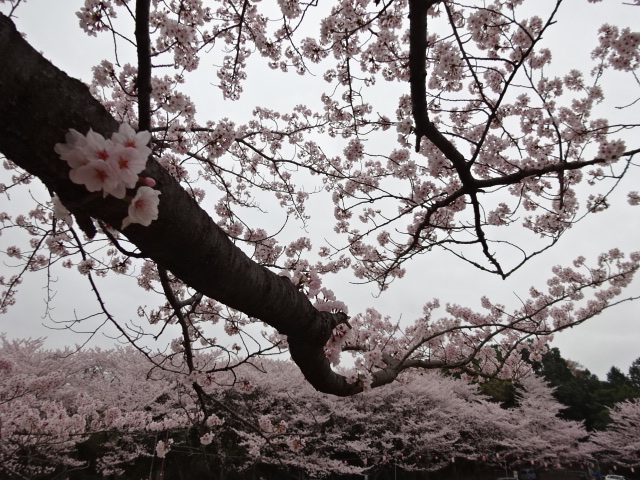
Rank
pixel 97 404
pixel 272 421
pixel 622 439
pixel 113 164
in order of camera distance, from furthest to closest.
A: pixel 622 439 → pixel 272 421 → pixel 97 404 → pixel 113 164

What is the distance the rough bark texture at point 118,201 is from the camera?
0.67 meters

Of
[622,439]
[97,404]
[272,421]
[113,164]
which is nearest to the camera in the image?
[113,164]

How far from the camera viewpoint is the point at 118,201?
2.70 feet

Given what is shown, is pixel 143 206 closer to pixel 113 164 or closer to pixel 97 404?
pixel 113 164

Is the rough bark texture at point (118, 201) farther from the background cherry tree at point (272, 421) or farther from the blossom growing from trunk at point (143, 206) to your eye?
the background cherry tree at point (272, 421)

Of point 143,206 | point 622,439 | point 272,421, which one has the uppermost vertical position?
point 143,206

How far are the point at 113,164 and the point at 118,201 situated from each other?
13 centimetres

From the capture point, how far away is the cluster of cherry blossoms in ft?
2.28

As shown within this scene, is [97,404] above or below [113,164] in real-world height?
below

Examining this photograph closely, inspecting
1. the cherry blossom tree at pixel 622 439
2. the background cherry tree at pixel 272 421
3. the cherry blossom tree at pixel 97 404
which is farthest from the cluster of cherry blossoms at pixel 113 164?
the cherry blossom tree at pixel 622 439

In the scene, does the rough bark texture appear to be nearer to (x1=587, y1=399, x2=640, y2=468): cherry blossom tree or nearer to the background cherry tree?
the background cherry tree

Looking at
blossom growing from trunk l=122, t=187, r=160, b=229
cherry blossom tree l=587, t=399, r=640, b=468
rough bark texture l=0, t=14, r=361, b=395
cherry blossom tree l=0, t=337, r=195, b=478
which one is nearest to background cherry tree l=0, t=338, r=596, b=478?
cherry blossom tree l=0, t=337, r=195, b=478

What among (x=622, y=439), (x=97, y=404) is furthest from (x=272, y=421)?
(x=622, y=439)

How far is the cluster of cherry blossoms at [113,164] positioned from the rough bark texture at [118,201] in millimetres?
52
